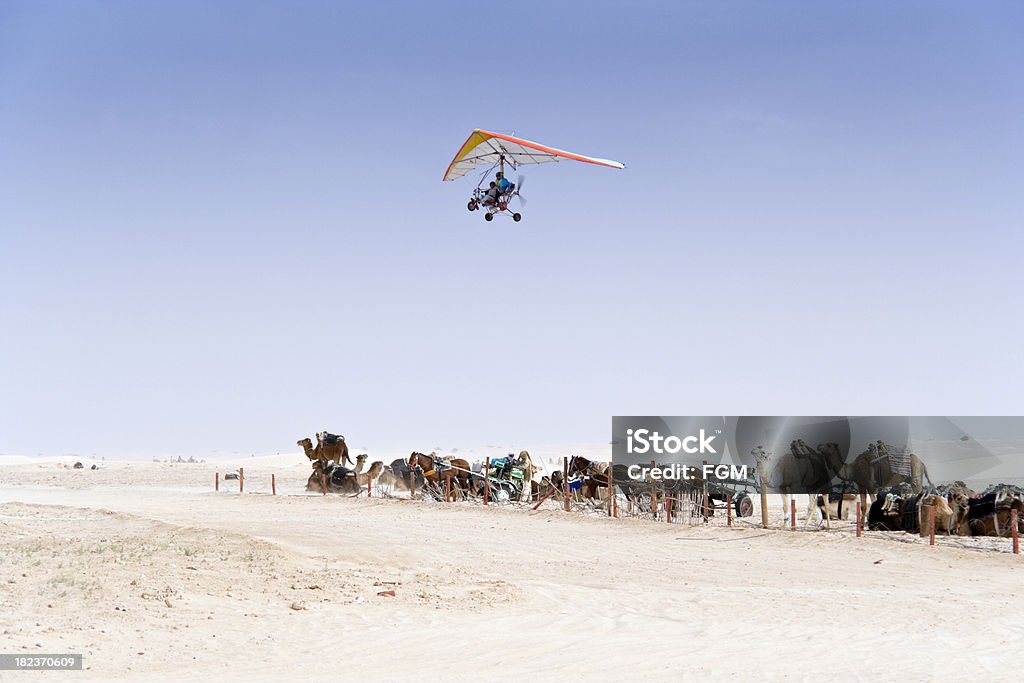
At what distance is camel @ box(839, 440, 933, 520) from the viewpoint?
26.3 meters

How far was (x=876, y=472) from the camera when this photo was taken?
86.9ft

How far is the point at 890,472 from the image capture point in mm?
26516

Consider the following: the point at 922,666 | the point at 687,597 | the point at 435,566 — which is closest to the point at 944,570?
the point at 687,597

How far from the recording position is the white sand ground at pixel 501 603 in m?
11.8

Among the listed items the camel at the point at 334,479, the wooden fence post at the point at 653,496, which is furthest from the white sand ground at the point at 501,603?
the camel at the point at 334,479

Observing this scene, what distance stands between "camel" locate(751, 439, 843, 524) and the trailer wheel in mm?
818

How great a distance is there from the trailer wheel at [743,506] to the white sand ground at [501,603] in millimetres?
2698

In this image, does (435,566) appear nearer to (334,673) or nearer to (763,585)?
(763,585)

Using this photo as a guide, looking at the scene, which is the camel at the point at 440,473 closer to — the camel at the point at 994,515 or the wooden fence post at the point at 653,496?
the wooden fence post at the point at 653,496

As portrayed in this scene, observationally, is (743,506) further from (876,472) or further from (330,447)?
(330,447)

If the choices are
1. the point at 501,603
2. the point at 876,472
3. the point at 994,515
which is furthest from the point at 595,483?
the point at 501,603

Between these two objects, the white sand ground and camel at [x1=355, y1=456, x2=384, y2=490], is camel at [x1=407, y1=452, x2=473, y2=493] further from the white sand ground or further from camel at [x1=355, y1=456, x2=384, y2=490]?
the white sand ground

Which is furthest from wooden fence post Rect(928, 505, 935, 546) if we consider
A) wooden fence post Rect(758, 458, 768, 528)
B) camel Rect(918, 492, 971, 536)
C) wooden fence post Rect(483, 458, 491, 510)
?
wooden fence post Rect(483, 458, 491, 510)

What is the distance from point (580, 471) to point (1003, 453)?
88.2ft
